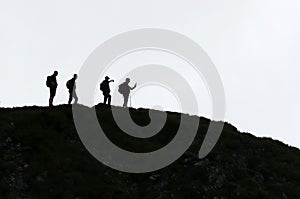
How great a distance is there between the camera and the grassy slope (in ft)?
104

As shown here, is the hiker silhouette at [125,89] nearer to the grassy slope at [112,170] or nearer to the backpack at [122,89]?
the backpack at [122,89]

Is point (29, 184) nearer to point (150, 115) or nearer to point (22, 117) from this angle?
point (22, 117)

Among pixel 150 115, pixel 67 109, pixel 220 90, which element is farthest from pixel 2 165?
pixel 220 90

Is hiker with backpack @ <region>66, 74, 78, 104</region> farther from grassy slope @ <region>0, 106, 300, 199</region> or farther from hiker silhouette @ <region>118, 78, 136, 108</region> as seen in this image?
hiker silhouette @ <region>118, 78, 136, 108</region>

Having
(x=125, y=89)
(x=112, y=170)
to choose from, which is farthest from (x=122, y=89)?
(x=112, y=170)

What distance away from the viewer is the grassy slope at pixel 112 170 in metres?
31.5

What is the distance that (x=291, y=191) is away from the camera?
35.2m

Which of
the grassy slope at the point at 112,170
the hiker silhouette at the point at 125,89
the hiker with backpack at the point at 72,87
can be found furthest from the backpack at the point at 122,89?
the grassy slope at the point at 112,170

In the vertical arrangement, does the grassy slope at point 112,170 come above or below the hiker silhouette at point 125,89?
below

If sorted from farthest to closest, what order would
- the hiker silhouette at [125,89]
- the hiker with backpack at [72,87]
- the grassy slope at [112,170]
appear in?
the hiker silhouette at [125,89] → the hiker with backpack at [72,87] → the grassy slope at [112,170]

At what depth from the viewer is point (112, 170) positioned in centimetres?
3497

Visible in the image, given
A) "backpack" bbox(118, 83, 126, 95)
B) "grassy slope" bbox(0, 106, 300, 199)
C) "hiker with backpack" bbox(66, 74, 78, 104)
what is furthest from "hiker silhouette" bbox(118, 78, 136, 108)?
"grassy slope" bbox(0, 106, 300, 199)

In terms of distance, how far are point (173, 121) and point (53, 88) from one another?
11.3 meters

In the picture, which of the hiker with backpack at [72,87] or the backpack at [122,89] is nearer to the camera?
the hiker with backpack at [72,87]
